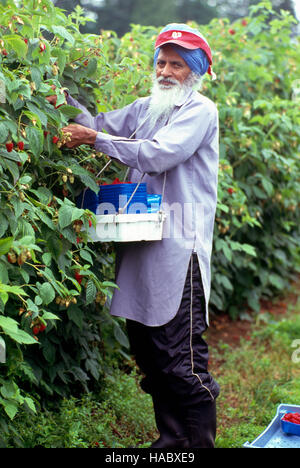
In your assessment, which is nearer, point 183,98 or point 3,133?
point 3,133

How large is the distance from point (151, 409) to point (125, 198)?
4.75 feet

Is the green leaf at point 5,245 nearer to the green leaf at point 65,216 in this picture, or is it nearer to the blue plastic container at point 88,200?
the green leaf at point 65,216

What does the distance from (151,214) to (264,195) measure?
2.66 metres

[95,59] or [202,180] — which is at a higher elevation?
[95,59]

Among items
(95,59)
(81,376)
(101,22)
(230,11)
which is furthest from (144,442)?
(230,11)

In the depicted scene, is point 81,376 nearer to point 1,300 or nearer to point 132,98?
point 1,300

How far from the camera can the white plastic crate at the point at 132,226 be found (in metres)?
2.58

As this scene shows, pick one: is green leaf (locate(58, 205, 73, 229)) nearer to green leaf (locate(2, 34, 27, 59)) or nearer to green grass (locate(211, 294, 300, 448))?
green leaf (locate(2, 34, 27, 59))

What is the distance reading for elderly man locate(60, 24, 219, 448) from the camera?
105 inches

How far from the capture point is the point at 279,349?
4699 mm

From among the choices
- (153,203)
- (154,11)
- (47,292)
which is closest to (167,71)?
(153,203)

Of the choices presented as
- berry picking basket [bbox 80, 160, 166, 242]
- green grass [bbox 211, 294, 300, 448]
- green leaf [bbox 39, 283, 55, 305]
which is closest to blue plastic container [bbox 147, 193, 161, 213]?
berry picking basket [bbox 80, 160, 166, 242]

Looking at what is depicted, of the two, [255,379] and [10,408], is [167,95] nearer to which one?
[10,408]

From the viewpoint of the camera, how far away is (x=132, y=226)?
102 inches
